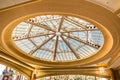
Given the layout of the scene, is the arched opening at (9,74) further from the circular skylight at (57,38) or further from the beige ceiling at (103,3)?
the beige ceiling at (103,3)

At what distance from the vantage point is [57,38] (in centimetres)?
1230

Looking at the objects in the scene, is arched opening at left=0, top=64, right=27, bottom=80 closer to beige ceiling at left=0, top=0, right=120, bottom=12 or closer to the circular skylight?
the circular skylight

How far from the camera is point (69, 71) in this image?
1430 cm

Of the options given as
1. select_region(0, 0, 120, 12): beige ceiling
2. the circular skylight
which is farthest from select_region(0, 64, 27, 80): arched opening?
select_region(0, 0, 120, 12): beige ceiling

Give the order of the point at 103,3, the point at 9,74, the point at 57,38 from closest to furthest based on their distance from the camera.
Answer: the point at 103,3 → the point at 57,38 → the point at 9,74

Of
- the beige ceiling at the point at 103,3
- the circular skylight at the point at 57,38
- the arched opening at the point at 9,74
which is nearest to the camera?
the beige ceiling at the point at 103,3

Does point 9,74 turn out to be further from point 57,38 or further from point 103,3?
point 103,3

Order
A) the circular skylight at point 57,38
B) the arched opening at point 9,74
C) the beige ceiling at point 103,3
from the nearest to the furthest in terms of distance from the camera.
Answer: the beige ceiling at point 103,3 → the circular skylight at point 57,38 → the arched opening at point 9,74

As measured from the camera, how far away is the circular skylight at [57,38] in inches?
415

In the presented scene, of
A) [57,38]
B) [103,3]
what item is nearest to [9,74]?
[57,38]

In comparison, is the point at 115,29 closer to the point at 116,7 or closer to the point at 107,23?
the point at 107,23

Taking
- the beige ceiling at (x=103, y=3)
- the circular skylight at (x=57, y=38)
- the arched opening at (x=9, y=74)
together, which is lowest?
the arched opening at (x=9, y=74)

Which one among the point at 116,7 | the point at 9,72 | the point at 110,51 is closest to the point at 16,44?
the point at 9,72

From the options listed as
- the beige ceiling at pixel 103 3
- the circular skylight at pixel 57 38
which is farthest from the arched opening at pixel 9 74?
the beige ceiling at pixel 103 3
